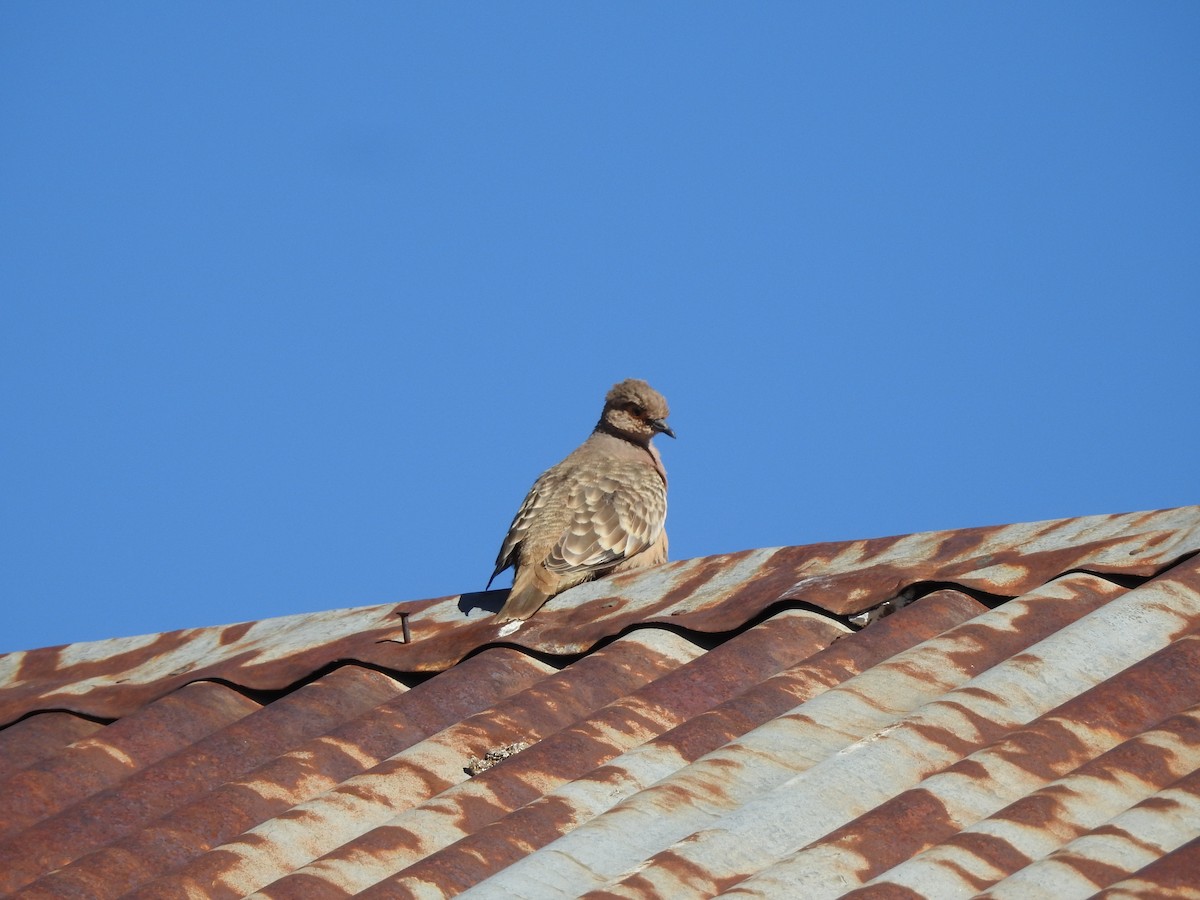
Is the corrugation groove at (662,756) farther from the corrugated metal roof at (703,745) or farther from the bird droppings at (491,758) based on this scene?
the bird droppings at (491,758)

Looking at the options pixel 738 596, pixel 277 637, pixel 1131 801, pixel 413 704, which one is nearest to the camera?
pixel 1131 801

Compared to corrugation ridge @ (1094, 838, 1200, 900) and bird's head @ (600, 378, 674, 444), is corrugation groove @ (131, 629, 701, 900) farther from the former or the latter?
bird's head @ (600, 378, 674, 444)

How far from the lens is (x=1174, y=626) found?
4250 millimetres

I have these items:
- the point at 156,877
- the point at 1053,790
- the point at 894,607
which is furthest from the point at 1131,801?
the point at 156,877

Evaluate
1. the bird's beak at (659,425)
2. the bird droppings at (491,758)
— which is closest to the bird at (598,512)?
the bird's beak at (659,425)

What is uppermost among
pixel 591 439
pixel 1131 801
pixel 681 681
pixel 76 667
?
pixel 591 439

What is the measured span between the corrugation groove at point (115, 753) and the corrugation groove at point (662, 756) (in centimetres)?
130

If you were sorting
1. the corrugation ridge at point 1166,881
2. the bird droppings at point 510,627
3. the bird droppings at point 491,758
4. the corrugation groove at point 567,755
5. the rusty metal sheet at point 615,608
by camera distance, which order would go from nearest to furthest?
the corrugation ridge at point 1166,881 < the corrugation groove at point 567,755 < the bird droppings at point 491,758 < the rusty metal sheet at point 615,608 < the bird droppings at point 510,627

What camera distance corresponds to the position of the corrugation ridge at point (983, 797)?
3.11 m

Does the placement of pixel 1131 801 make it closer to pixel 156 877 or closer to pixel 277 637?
pixel 156 877

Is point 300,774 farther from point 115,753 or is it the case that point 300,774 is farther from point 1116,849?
point 1116,849

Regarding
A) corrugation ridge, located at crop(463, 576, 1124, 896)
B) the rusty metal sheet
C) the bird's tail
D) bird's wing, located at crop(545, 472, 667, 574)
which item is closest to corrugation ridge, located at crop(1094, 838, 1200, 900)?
corrugation ridge, located at crop(463, 576, 1124, 896)

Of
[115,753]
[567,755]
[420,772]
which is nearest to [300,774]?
[420,772]

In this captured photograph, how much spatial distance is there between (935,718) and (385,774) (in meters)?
1.39
